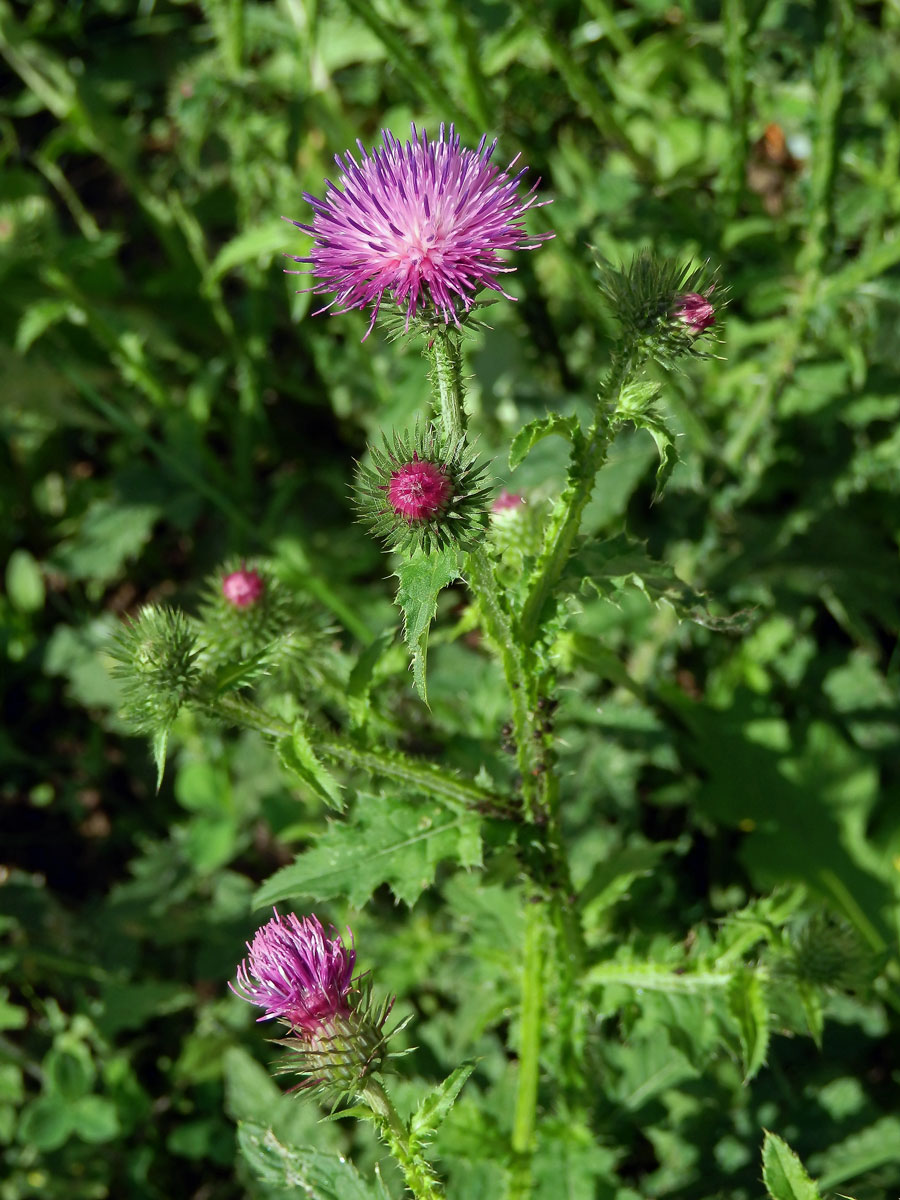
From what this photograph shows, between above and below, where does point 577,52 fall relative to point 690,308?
above

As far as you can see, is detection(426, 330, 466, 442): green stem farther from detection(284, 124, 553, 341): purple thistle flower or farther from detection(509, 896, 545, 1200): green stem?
detection(509, 896, 545, 1200): green stem

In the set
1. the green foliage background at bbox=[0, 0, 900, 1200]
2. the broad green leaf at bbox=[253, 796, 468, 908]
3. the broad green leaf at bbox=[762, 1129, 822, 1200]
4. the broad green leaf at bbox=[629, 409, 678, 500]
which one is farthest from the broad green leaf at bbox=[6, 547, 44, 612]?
the broad green leaf at bbox=[762, 1129, 822, 1200]

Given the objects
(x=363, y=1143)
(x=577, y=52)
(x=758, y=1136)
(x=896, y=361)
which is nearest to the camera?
(x=758, y=1136)

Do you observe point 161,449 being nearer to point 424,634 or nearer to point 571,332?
point 571,332

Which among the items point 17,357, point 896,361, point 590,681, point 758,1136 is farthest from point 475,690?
point 17,357

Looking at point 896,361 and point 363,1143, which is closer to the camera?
point 363,1143

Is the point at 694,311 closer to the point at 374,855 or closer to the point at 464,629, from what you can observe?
the point at 464,629

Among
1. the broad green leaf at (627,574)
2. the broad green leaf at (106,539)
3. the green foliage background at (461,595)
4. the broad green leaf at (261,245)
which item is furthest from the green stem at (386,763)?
the broad green leaf at (106,539)
